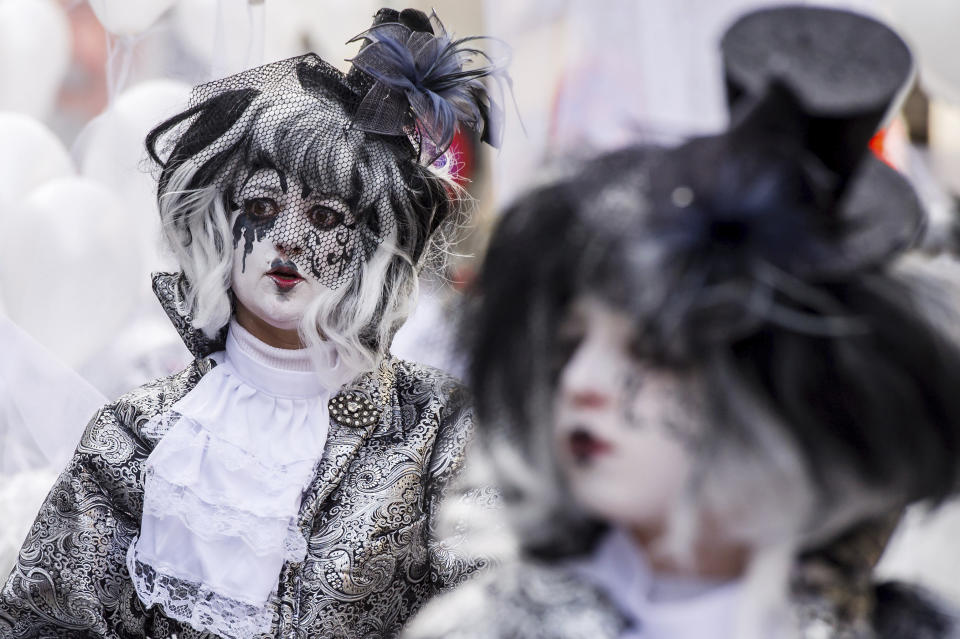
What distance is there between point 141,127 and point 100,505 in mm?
763

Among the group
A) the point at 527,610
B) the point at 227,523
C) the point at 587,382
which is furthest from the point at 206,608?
the point at 587,382

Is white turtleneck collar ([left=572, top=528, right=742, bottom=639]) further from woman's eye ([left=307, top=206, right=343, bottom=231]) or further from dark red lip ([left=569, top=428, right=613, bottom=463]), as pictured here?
woman's eye ([left=307, top=206, right=343, bottom=231])

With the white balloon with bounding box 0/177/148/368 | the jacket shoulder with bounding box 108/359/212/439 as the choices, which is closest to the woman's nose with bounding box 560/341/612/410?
the jacket shoulder with bounding box 108/359/212/439

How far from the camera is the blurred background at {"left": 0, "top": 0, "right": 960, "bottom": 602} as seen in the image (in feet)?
4.46

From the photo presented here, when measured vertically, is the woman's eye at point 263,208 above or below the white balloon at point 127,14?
below

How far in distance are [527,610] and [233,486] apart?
62 cm

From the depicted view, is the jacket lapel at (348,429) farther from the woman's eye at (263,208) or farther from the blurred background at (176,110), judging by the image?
the woman's eye at (263,208)

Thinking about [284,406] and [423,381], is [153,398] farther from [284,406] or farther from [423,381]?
[423,381]

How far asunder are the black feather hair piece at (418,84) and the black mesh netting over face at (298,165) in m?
0.03

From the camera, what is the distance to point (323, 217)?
1.35 meters

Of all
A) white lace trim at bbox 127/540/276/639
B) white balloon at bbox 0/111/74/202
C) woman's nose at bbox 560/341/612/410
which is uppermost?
woman's nose at bbox 560/341/612/410

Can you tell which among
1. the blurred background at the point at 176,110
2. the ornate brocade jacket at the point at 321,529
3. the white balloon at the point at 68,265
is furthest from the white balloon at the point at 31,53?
the ornate brocade jacket at the point at 321,529

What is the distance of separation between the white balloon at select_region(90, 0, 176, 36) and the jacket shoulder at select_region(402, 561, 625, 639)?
1.42 m

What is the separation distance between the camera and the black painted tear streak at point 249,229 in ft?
4.41
